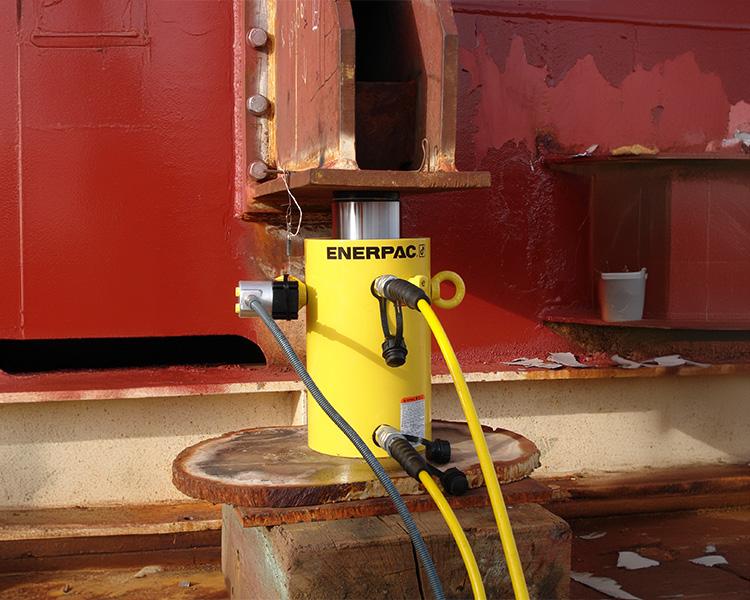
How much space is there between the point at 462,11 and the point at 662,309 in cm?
136

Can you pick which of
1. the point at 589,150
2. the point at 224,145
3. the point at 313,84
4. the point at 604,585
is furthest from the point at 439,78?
the point at 604,585

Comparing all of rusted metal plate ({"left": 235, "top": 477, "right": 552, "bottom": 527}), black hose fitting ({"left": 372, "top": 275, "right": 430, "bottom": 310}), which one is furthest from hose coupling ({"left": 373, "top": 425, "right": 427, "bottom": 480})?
black hose fitting ({"left": 372, "top": 275, "right": 430, "bottom": 310})

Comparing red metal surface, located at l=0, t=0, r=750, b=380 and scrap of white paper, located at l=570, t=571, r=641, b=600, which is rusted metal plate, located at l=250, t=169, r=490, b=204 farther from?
scrap of white paper, located at l=570, t=571, r=641, b=600

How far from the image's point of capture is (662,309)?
383cm

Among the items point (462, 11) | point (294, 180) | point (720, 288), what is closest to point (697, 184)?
point (720, 288)

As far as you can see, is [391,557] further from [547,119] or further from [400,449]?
[547,119]

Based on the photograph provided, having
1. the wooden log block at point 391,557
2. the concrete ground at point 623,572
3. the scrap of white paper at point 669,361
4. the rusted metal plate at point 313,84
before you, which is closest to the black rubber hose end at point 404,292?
the rusted metal plate at point 313,84

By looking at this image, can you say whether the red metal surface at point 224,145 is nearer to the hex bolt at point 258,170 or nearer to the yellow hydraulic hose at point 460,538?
the hex bolt at point 258,170

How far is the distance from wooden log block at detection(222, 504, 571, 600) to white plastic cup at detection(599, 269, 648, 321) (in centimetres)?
154

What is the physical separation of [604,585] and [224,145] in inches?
76.8

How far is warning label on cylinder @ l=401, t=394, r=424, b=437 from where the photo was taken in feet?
7.72

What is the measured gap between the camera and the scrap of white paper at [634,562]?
3336 mm

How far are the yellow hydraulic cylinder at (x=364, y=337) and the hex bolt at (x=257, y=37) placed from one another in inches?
50.5

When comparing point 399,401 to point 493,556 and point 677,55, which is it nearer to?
point 493,556
